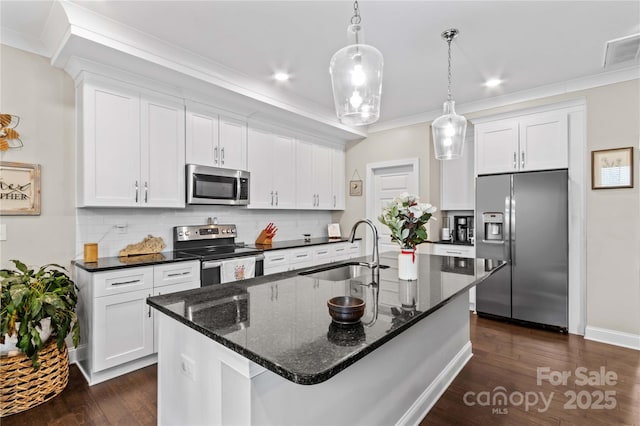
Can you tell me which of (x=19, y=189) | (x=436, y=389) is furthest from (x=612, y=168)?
(x=19, y=189)

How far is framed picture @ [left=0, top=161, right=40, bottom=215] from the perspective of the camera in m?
2.51

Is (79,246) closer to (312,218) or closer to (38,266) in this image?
(38,266)

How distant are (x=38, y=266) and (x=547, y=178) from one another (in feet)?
16.6

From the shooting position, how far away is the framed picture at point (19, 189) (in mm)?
2514

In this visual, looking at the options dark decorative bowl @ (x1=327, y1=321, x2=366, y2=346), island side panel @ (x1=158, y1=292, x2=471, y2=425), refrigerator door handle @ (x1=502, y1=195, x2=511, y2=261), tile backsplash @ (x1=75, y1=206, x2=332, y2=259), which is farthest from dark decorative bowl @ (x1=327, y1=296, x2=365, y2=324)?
refrigerator door handle @ (x1=502, y1=195, x2=511, y2=261)

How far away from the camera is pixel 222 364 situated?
119cm

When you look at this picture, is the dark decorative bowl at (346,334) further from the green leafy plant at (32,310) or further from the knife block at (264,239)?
the knife block at (264,239)

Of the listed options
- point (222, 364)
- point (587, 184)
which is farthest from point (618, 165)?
point (222, 364)

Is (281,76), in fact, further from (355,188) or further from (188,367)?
(188,367)

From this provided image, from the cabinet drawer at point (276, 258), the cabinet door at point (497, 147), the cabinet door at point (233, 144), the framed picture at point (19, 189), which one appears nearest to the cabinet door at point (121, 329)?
the framed picture at point (19, 189)

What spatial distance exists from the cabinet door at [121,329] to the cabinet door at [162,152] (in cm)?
93

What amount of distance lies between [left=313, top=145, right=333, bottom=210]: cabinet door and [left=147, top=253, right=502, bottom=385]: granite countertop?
9.76 feet

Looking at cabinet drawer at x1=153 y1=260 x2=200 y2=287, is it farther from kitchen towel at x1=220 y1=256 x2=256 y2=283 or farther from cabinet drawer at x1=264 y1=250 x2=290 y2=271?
cabinet drawer at x1=264 y1=250 x2=290 y2=271

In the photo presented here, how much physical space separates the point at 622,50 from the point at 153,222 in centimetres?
473
